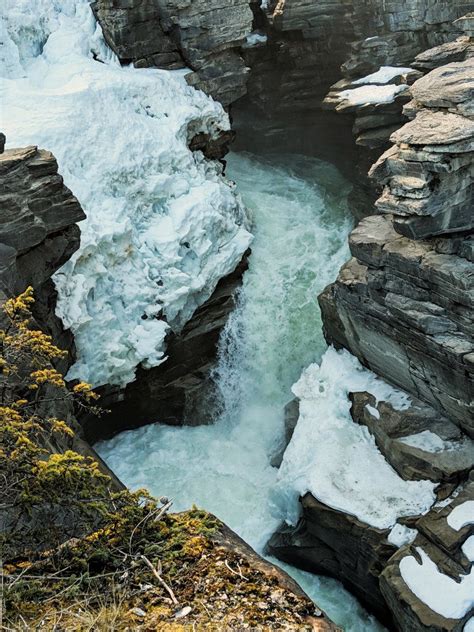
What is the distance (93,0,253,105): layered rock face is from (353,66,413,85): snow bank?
3722 mm

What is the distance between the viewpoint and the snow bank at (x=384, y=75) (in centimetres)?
2106

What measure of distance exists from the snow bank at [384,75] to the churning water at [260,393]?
143 inches

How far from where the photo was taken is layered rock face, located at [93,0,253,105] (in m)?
20.7

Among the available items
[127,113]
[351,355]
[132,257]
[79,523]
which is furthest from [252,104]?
[79,523]

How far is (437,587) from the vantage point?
12.1 m

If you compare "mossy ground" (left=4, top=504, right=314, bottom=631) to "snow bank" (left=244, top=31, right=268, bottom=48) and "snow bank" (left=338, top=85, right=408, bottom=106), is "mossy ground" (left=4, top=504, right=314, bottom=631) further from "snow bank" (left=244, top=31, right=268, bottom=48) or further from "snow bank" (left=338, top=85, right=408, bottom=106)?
"snow bank" (left=244, top=31, right=268, bottom=48)

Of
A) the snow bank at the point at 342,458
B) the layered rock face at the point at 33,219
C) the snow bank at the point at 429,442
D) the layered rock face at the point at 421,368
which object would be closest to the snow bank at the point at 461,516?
the layered rock face at the point at 421,368

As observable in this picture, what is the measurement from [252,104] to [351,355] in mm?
12987

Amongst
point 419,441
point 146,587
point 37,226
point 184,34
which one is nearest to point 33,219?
point 37,226

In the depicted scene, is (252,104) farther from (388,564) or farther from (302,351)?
(388,564)

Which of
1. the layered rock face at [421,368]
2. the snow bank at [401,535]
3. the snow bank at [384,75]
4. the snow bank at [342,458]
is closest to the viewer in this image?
the layered rock face at [421,368]

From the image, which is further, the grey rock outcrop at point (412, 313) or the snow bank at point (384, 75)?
the snow bank at point (384, 75)

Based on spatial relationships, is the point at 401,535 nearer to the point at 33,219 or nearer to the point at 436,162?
the point at 436,162

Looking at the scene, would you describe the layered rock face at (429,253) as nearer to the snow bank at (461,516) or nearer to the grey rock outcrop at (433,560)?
the snow bank at (461,516)
